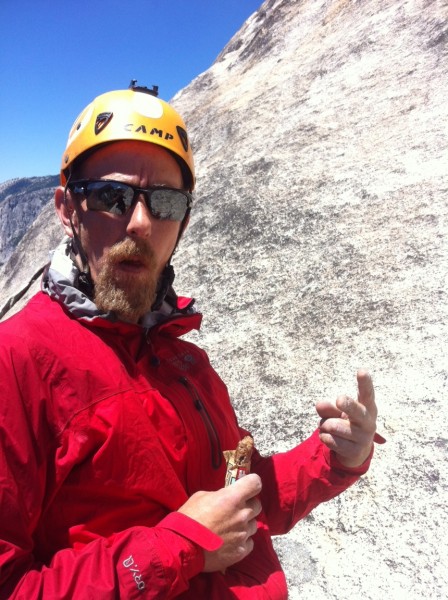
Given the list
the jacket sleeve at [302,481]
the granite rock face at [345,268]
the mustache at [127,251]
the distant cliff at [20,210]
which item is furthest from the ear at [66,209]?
the distant cliff at [20,210]

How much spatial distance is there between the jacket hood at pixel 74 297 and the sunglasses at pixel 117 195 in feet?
0.95

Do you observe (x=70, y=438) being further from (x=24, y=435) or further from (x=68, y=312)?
(x=68, y=312)

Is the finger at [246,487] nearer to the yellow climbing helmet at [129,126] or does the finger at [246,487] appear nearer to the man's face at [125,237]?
the man's face at [125,237]

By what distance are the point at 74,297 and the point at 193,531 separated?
3.43 ft

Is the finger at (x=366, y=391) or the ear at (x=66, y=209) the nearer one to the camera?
the finger at (x=366, y=391)

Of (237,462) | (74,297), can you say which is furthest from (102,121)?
(237,462)

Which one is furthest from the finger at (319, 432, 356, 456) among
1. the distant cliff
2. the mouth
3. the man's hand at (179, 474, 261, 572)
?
the distant cliff

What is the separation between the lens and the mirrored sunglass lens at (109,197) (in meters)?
2.11

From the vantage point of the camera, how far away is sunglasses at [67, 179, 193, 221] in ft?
6.93

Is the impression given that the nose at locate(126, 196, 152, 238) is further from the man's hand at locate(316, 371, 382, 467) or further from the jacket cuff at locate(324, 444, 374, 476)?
the jacket cuff at locate(324, 444, 374, 476)

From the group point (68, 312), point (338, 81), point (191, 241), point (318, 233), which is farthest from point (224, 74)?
point (68, 312)

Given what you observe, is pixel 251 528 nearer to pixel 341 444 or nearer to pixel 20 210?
pixel 341 444

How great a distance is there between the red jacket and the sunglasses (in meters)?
0.52

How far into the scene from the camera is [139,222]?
2.12 m
